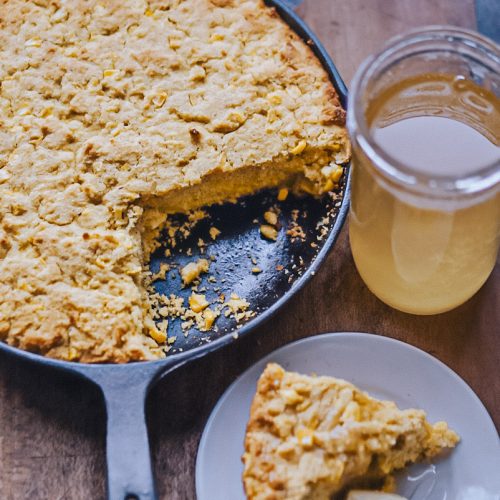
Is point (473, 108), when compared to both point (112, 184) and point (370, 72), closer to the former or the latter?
point (370, 72)

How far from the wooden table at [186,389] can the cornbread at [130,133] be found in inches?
7.6

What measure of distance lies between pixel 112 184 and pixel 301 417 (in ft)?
3.26

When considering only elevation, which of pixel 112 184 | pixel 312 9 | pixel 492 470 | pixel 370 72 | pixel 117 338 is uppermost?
pixel 370 72

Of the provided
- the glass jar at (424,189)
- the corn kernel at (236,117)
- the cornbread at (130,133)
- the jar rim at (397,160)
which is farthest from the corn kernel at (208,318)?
the jar rim at (397,160)

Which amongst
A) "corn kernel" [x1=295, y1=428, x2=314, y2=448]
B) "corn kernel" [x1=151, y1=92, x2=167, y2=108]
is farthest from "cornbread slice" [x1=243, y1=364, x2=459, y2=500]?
"corn kernel" [x1=151, y1=92, x2=167, y2=108]

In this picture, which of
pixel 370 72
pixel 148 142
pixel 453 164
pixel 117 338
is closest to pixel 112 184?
pixel 148 142

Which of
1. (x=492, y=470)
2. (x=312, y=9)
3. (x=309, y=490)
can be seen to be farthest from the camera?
(x=312, y=9)

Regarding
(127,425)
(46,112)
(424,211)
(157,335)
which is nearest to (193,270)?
(157,335)

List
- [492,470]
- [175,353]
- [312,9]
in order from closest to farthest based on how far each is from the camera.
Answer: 1. [492,470]
2. [175,353]
3. [312,9]

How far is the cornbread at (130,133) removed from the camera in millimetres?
2469

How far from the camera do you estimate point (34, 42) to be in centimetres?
278

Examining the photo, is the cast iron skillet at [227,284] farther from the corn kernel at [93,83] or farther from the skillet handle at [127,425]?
the corn kernel at [93,83]

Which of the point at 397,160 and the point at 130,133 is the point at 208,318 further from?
the point at 397,160

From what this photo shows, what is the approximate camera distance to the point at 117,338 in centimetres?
236
